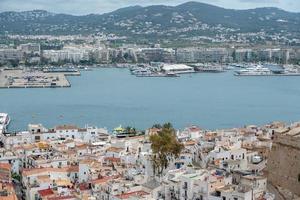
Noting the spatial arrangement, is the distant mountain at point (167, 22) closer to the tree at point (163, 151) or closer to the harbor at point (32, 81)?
the harbor at point (32, 81)

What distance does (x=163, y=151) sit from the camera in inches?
494

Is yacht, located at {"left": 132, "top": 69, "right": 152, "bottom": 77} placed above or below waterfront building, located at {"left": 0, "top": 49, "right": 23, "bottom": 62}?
below

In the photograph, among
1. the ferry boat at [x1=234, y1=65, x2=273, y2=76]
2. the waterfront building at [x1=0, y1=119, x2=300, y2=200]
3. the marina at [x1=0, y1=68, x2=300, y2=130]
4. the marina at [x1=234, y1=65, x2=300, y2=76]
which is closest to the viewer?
the waterfront building at [x1=0, y1=119, x2=300, y2=200]

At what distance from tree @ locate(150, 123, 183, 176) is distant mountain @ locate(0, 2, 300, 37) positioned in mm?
77083

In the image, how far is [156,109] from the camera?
30078mm

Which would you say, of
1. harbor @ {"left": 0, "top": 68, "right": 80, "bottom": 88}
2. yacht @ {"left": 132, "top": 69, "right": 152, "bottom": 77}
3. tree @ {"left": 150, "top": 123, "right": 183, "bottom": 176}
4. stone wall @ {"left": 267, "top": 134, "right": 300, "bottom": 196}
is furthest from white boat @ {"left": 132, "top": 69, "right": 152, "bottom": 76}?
stone wall @ {"left": 267, "top": 134, "right": 300, "bottom": 196}

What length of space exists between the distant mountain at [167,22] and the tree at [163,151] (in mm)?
77083

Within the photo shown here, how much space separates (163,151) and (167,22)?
284 feet

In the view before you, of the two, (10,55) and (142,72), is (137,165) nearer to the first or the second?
(142,72)

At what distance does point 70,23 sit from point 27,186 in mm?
110457

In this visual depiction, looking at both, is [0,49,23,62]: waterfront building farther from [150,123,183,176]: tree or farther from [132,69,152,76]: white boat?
[150,123,183,176]: tree

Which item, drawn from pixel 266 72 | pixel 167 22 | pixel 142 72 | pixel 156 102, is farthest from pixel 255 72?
pixel 167 22

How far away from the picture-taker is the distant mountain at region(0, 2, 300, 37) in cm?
9519

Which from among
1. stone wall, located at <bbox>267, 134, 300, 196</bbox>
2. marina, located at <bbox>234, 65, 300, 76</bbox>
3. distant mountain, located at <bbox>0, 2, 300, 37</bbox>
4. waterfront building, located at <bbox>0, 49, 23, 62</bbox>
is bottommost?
marina, located at <bbox>234, 65, 300, 76</bbox>
